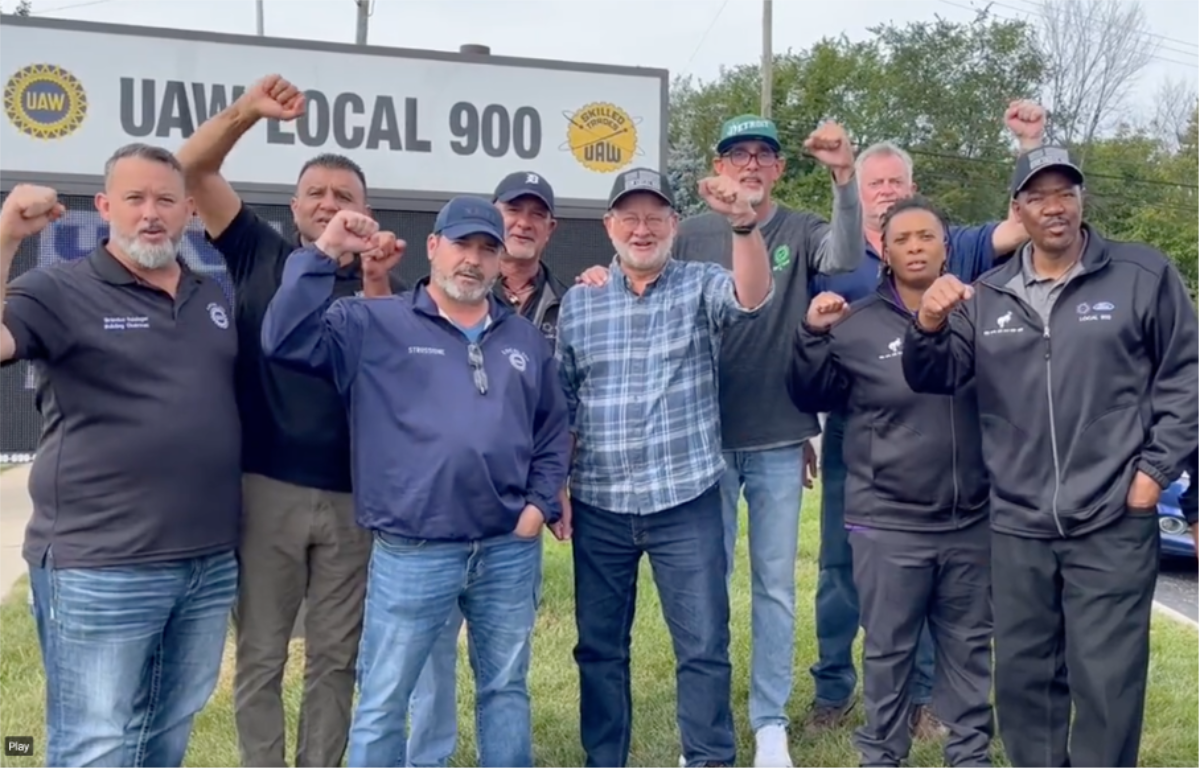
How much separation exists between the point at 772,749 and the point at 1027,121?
2503mm

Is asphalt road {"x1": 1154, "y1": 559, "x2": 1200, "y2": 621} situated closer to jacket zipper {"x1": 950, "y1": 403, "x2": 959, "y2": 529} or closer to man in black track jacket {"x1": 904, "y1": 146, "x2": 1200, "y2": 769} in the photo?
man in black track jacket {"x1": 904, "y1": 146, "x2": 1200, "y2": 769}

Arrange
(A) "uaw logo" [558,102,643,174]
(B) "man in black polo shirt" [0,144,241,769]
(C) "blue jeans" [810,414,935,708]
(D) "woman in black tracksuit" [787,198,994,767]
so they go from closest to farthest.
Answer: (B) "man in black polo shirt" [0,144,241,769] < (D) "woman in black tracksuit" [787,198,994,767] < (C) "blue jeans" [810,414,935,708] < (A) "uaw logo" [558,102,643,174]

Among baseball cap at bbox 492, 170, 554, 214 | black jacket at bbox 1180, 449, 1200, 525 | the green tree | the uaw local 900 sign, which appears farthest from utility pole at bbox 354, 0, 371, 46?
the green tree

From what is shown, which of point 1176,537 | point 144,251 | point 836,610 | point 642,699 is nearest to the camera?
point 144,251

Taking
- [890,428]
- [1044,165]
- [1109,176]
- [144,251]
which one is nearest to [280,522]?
[144,251]

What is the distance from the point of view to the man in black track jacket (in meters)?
3.55

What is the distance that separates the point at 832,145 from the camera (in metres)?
3.83

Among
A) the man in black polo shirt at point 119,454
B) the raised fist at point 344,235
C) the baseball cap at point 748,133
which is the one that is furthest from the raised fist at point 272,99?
the baseball cap at point 748,133

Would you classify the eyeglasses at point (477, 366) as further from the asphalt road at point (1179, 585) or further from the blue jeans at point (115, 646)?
the asphalt road at point (1179, 585)

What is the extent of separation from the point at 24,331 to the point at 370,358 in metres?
0.96

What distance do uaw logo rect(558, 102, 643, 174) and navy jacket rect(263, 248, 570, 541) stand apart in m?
2.07

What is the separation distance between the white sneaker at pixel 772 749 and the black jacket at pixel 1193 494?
159cm

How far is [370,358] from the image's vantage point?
360cm

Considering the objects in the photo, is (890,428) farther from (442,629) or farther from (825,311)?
(442,629)
